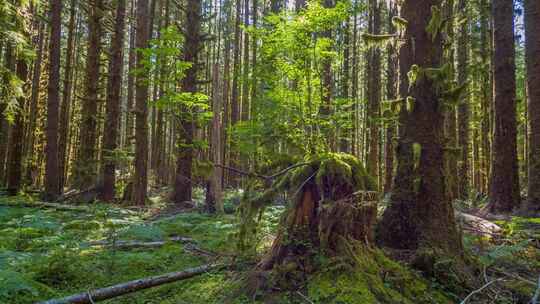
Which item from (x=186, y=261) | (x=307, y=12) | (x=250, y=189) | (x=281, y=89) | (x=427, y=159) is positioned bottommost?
(x=186, y=261)

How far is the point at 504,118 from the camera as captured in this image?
9133 millimetres

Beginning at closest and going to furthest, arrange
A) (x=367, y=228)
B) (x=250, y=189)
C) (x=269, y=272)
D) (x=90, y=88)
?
(x=269, y=272) < (x=367, y=228) < (x=250, y=189) < (x=90, y=88)

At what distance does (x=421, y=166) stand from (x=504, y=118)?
18.9 feet

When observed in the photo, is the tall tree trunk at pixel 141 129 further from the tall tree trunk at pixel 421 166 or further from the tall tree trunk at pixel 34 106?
the tall tree trunk at pixel 34 106

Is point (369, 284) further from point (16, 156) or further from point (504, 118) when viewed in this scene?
point (16, 156)

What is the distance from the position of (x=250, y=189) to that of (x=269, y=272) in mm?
1291

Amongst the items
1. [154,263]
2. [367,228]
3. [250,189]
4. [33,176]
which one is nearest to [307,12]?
[250,189]

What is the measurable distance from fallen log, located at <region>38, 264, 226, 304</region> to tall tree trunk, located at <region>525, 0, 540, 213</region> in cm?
672

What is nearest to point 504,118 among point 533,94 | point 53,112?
point 533,94

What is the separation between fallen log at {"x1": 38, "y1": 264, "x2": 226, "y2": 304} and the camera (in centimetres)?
358

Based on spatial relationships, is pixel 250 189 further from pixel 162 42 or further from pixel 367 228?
pixel 162 42

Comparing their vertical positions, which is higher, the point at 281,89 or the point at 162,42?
the point at 162,42

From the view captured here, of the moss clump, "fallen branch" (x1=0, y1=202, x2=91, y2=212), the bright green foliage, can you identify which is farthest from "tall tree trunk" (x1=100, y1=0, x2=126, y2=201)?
the moss clump

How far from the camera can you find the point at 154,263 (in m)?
5.34
